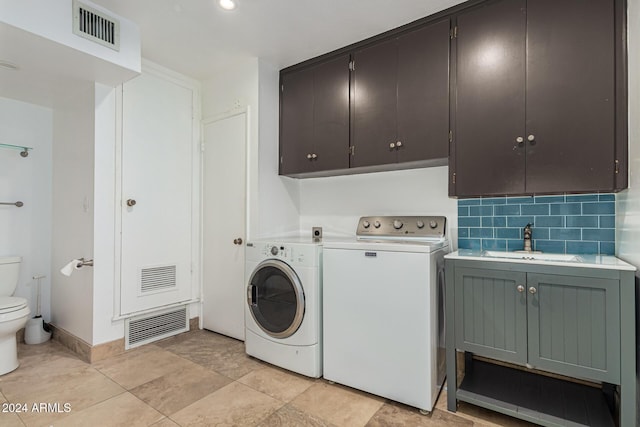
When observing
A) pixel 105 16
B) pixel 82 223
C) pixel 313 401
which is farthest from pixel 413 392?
pixel 105 16

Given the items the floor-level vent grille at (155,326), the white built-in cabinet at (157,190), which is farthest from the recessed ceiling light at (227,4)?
the floor-level vent grille at (155,326)

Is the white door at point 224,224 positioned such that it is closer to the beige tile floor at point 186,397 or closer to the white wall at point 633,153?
the beige tile floor at point 186,397

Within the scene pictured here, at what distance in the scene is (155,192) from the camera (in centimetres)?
283

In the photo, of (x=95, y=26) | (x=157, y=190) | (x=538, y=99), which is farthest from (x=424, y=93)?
(x=157, y=190)

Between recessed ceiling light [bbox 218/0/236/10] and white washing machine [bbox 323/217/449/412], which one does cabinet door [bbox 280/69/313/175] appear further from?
white washing machine [bbox 323/217/449/412]

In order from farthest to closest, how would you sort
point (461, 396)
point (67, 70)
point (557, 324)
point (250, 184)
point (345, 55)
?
point (250, 184) → point (345, 55) → point (67, 70) → point (461, 396) → point (557, 324)

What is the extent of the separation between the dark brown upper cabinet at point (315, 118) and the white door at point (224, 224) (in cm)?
39

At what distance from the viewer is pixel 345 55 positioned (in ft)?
8.40

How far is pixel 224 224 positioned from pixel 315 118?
1236mm

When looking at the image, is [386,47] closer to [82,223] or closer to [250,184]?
[250,184]

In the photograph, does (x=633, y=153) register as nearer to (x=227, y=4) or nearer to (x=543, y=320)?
(x=543, y=320)

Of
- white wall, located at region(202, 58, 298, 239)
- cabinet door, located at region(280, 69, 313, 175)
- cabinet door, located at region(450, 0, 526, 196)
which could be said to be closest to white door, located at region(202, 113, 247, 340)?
white wall, located at region(202, 58, 298, 239)

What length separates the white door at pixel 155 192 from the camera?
2652 mm

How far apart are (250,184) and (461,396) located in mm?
2084
